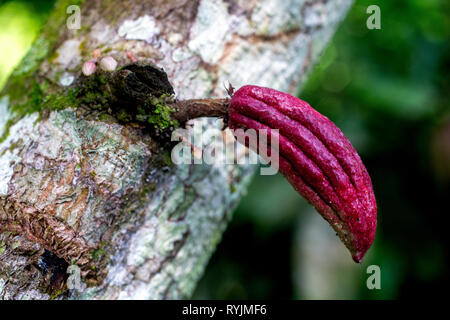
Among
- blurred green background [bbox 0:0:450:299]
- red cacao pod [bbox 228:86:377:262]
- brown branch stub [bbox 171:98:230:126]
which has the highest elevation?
brown branch stub [bbox 171:98:230:126]

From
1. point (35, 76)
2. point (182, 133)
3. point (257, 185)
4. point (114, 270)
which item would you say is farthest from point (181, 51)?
point (257, 185)

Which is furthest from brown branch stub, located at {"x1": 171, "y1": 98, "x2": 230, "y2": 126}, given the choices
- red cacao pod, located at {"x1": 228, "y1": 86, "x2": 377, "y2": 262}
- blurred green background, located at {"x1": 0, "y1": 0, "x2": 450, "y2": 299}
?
blurred green background, located at {"x1": 0, "y1": 0, "x2": 450, "y2": 299}

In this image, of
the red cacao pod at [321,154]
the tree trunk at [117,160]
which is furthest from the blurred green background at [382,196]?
the red cacao pod at [321,154]

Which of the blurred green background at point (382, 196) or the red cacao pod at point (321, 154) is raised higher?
the red cacao pod at point (321, 154)

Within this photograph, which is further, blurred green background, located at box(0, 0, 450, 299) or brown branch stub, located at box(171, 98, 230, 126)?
blurred green background, located at box(0, 0, 450, 299)

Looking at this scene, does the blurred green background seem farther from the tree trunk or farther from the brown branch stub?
the brown branch stub

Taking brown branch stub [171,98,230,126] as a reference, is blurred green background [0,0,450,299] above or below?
below

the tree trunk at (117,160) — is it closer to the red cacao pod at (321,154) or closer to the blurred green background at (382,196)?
the red cacao pod at (321,154)
